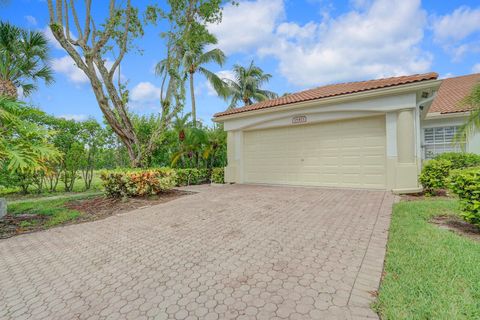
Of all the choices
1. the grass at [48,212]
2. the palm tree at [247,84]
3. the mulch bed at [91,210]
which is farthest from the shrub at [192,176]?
the palm tree at [247,84]

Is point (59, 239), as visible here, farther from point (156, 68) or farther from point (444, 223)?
point (156, 68)

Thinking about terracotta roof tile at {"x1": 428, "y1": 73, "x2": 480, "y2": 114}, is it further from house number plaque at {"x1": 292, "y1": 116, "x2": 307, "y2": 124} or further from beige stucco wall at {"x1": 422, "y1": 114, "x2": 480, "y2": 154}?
house number plaque at {"x1": 292, "y1": 116, "x2": 307, "y2": 124}

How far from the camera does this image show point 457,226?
4664 mm

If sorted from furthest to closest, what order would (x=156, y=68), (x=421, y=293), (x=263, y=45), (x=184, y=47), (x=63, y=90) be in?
A: 1. (x=156, y=68)
2. (x=263, y=45)
3. (x=63, y=90)
4. (x=184, y=47)
5. (x=421, y=293)

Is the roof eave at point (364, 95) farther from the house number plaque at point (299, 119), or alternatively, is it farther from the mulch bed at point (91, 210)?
the mulch bed at point (91, 210)

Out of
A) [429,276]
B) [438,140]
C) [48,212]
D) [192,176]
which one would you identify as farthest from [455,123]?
[48,212]

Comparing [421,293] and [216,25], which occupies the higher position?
[216,25]

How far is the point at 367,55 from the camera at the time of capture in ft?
43.8

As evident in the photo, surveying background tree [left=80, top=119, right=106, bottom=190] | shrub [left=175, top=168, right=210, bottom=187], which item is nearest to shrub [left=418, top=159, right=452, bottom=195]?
shrub [left=175, top=168, right=210, bottom=187]

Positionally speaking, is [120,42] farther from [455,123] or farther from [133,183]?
[455,123]

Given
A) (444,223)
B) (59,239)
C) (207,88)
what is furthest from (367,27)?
(207,88)

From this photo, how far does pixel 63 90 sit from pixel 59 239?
9.55m

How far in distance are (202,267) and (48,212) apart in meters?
6.38

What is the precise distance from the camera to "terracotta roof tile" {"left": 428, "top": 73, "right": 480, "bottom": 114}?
11.5 m
